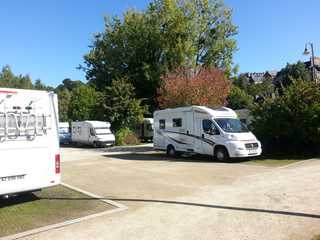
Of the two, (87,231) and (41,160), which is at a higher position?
(41,160)

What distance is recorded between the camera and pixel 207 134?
19281mm

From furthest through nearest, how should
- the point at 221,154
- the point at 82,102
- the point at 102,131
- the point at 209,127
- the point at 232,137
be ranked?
1. the point at 82,102
2. the point at 102,131
3. the point at 209,127
4. the point at 221,154
5. the point at 232,137

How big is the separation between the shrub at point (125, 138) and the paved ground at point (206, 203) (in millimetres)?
20328

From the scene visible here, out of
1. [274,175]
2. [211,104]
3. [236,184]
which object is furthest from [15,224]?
[211,104]

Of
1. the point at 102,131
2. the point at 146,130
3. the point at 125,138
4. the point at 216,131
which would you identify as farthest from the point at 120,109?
the point at 216,131

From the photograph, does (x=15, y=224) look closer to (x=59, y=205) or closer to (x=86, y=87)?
(x=59, y=205)

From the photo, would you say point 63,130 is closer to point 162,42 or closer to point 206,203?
point 162,42

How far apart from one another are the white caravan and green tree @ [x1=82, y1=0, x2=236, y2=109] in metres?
33.8

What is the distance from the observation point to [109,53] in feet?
155

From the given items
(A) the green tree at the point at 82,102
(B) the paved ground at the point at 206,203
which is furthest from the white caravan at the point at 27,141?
(A) the green tree at the point at 82,102

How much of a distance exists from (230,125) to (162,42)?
27.0 m

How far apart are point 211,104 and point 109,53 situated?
23.1 metres

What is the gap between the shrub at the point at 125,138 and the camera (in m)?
35.7

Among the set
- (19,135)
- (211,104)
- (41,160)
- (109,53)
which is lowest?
(41,160)
